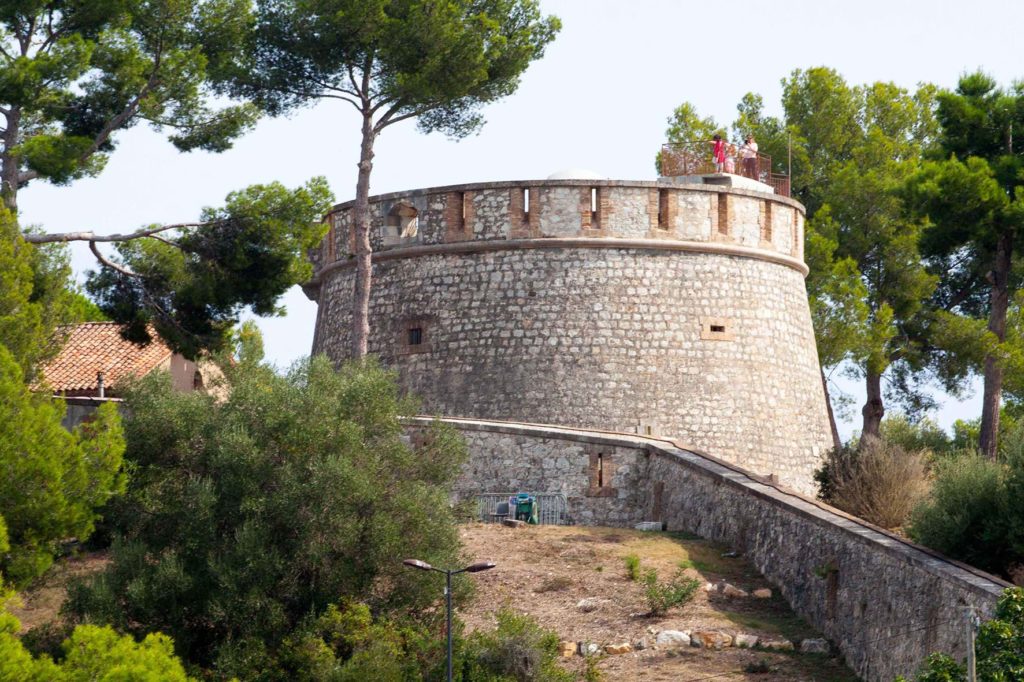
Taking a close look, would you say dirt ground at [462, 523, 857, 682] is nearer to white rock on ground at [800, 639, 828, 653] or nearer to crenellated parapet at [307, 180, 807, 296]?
white rock on ground at [800, 639, 828, 653]

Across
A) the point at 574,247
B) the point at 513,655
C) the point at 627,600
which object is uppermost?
the point at 574,247

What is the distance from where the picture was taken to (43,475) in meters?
19.0

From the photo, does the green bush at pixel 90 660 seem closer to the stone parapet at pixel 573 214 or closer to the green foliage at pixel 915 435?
the stone parapet at pixel 573 214

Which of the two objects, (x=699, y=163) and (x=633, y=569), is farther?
(x=699, y=163)

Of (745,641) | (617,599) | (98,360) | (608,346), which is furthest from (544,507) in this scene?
(98,360)

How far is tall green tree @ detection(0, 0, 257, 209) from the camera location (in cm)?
2272

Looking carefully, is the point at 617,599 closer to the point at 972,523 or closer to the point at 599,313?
the point at 972,523

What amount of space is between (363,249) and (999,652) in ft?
46.2

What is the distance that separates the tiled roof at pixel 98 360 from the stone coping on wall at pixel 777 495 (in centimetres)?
758

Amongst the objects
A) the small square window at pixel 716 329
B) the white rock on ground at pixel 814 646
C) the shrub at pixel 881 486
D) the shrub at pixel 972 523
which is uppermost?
the small square window at pixel 716 329

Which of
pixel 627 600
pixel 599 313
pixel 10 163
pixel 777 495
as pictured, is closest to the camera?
pixel 627 600

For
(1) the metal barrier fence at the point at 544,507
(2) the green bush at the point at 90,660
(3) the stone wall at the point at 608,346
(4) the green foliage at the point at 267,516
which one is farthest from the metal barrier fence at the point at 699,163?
(2) the green bush at the point at 90,660

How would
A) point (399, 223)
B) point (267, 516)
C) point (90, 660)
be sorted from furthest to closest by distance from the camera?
point (399, 223)
point (267, 516)
point (90, 660)

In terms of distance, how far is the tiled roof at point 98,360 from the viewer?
30266 mm
